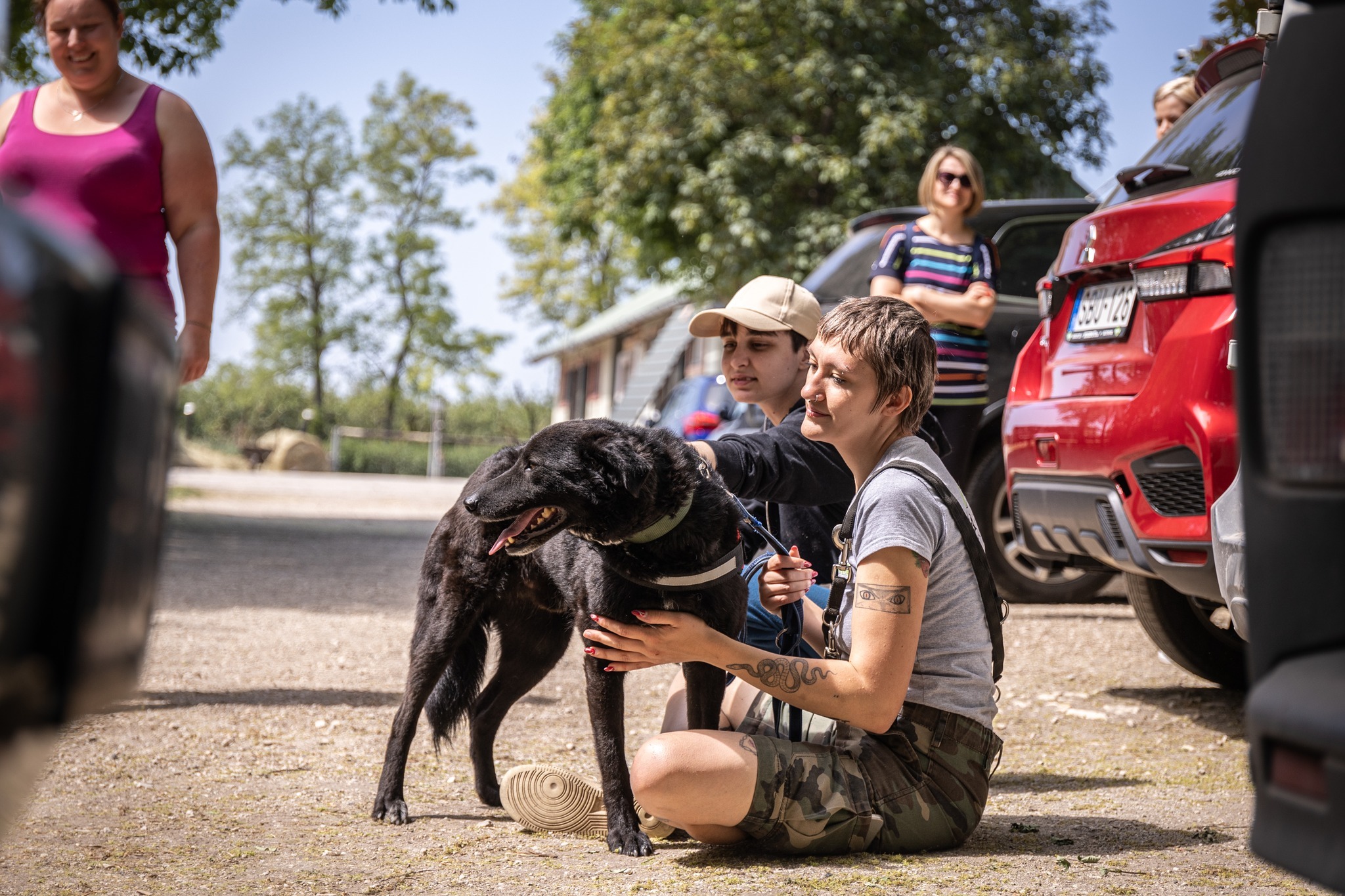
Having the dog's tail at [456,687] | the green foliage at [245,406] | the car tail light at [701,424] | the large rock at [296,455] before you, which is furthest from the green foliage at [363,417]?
the dog's tail at [456,687]

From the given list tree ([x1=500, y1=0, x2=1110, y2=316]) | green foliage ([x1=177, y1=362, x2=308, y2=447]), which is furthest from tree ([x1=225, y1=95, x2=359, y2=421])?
tree ([x1=500, y1=0, x2=1110, y2=316])

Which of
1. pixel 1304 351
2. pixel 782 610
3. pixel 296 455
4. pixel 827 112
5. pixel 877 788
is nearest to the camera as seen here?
pixel 1304 351

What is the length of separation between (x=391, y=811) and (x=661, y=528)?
118 cm

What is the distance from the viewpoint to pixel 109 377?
0.85 m

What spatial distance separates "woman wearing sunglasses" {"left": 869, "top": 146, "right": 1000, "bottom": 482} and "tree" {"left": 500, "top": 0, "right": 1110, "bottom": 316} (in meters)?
11.9

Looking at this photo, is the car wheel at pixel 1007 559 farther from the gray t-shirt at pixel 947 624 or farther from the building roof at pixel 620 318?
the building roof at pixel 620 318

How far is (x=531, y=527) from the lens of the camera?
3203 millimetres

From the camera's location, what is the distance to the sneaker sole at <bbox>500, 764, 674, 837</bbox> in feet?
10.7

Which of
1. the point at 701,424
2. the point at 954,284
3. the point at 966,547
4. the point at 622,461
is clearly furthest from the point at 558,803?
the point at 701,424

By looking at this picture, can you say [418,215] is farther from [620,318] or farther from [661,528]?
[661,528]

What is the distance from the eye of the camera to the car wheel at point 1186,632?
4715 mm

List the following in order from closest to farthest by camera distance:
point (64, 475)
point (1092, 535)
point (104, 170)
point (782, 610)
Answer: point (64, 475)
point (104, 170)
point (782, 610)
point (1092, 535)

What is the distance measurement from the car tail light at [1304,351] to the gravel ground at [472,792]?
68.4 inches

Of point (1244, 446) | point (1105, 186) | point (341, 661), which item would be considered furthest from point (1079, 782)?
point (341, 661)
